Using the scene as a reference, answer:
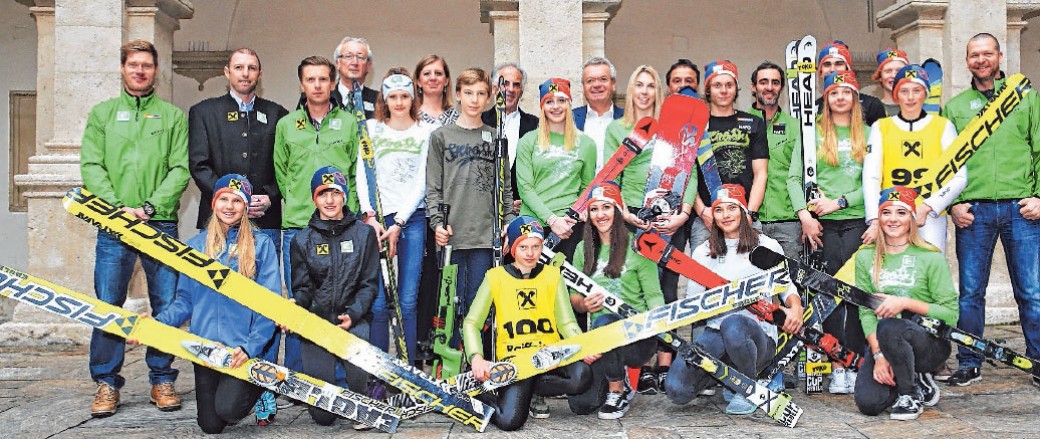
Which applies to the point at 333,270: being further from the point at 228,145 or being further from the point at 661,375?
the point at 661,375

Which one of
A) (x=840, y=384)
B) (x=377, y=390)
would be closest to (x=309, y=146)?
(x=377, y=390)

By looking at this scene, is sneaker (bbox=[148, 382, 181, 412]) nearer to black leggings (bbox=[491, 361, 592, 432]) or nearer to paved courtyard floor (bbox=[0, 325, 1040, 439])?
paved courtyard floor (bbox=[0, 325, 1040, 439])

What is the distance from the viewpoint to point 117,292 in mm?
4543

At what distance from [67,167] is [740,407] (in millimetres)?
4965

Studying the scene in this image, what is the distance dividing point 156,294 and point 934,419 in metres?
3.57

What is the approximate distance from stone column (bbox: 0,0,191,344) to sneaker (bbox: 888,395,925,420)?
5.31 m

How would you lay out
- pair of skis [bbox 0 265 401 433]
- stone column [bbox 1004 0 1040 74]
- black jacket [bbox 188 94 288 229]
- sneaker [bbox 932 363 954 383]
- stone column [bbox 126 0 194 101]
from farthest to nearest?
stone column [bbox 1004 0 1040 74]
stone column [bbox 126 0 194 101]
sneaker [bbox 932 363 954 383]
black jacket [bbox 188 94 288 229]
pair of skis [bbox 0 265 401 433]

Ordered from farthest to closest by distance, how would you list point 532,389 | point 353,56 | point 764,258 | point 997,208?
point 353,56 → point 997,208 → point 764,258 → point 532,389

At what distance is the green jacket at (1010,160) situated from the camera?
4.94 metres

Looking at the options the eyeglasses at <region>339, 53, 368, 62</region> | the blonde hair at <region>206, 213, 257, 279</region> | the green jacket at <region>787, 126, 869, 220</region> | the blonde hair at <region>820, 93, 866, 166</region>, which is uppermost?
the eyeglasses at <region>339, 53, 368, 62</region>

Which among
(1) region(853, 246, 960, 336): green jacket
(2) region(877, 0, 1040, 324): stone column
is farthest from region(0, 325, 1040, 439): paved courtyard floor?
(2) region(877, 0, 1040, 324): stone column

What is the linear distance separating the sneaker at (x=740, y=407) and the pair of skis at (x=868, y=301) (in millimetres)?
588

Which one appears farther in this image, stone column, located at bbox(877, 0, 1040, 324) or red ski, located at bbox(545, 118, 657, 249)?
stone column, located at bbox(877, 0, 1040, 324)

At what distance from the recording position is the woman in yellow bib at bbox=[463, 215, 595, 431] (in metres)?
4.19
